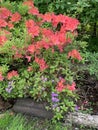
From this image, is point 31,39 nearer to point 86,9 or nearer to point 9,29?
point 9,29

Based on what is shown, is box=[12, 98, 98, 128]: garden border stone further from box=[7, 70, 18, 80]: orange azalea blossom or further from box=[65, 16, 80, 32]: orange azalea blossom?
box=[65, 16, 80, 32]: orange azalea blossom

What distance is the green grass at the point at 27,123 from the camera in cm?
370

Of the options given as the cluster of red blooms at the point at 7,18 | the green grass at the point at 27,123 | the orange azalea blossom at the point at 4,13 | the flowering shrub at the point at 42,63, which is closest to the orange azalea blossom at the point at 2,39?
the flowering shrub at the point at 42,63

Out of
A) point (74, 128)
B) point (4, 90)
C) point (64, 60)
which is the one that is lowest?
point (74, 128)

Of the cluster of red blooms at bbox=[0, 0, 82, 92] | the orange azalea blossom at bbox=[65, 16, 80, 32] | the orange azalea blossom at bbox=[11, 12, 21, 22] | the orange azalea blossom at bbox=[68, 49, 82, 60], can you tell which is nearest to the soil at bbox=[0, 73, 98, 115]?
the cluster of red blooms at bbox=[0, 0, 82, 92]

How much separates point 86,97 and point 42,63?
2.81 ft

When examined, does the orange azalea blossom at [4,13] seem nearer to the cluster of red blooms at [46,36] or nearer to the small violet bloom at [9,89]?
the cluster of red blooms at [46,36]

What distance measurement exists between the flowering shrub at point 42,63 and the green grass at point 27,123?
5.9 inches

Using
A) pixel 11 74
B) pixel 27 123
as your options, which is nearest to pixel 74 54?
pixel 11 74

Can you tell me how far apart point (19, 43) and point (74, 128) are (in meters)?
1.05

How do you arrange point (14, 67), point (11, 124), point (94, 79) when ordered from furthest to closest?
1. point (94, 79)
2. point (14, 67)
3. point (11, 124)

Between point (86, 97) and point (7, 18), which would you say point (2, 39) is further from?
point (86, 97)

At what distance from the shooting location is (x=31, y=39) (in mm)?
3930

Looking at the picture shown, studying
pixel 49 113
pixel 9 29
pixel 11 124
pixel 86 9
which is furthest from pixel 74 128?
pixel 86 9
